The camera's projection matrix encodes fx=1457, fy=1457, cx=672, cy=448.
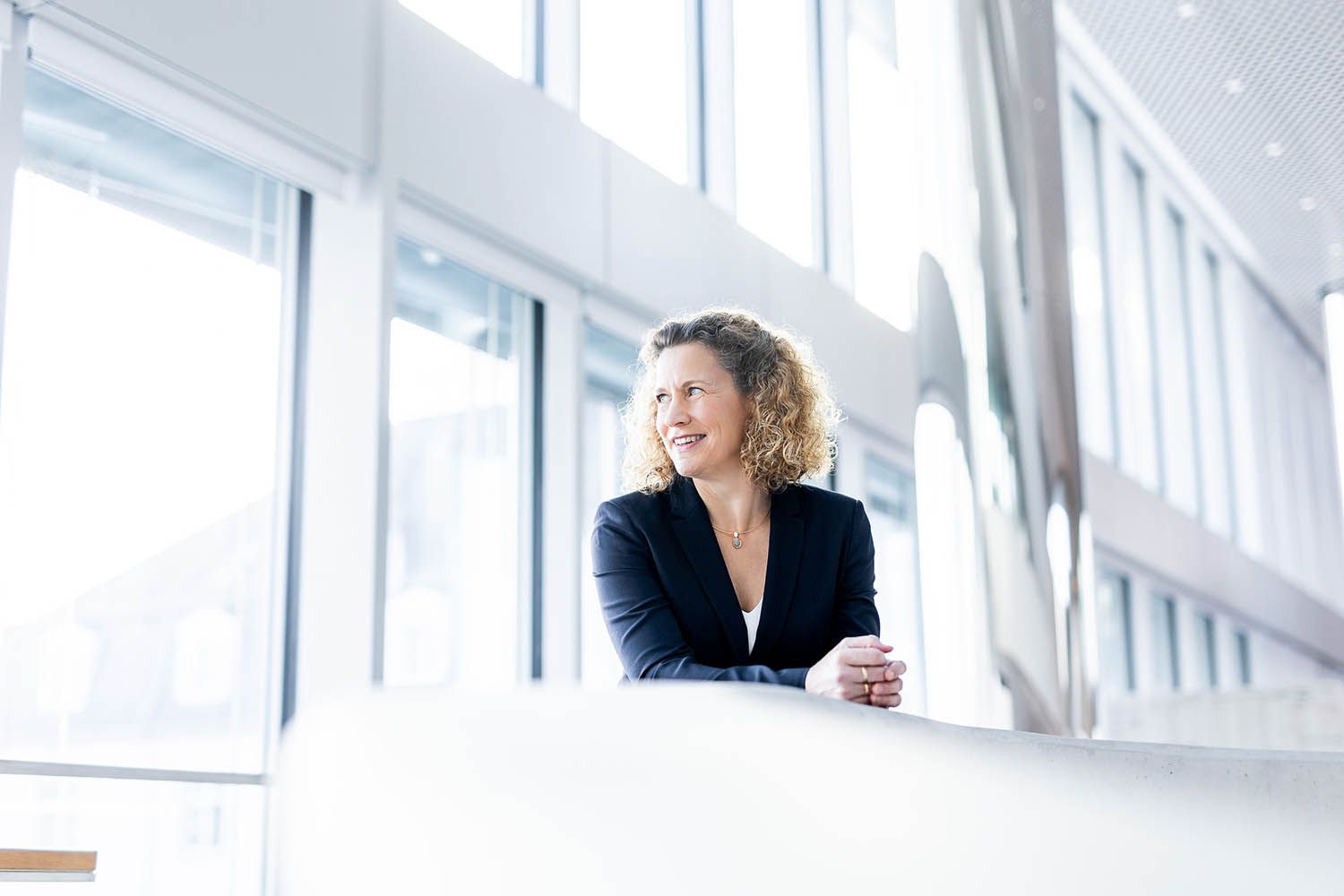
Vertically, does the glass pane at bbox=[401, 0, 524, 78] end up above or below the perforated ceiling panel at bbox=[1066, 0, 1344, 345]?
below

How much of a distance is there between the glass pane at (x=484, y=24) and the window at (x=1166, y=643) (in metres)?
8.19

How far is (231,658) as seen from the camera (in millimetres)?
3844

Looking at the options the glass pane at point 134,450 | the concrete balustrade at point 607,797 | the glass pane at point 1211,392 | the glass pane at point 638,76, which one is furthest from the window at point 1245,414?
the concrete balustrade at point 607,797

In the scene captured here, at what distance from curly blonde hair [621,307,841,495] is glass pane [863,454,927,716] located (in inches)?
200

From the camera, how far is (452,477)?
4.68 meters

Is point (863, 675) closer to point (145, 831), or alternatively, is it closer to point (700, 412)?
point (700, 412)

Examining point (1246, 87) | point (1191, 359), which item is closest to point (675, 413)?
point (1246, 87)

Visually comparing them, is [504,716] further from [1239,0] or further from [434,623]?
[1239,0]

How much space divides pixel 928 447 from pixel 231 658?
2759 millimetres

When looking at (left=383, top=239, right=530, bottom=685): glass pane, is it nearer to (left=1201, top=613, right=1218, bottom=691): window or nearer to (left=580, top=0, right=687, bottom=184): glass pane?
(left=580, top=0, right=687, bottom=184): glass pane

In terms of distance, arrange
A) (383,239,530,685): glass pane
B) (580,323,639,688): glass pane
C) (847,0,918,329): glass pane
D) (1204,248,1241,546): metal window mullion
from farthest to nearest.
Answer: (1204,248,1241,546): metal window mullion, (847,0,918,329): glass pane, (580,323,639,688): glass pane, (383,239,530,685): glass pane

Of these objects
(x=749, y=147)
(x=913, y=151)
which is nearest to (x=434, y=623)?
(x=913, y=151)

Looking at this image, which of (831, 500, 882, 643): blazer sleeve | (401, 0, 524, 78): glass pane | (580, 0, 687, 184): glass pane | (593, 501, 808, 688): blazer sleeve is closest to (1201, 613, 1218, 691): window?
(580, 0, 687, 184): glass pane

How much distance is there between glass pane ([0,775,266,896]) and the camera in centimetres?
326
